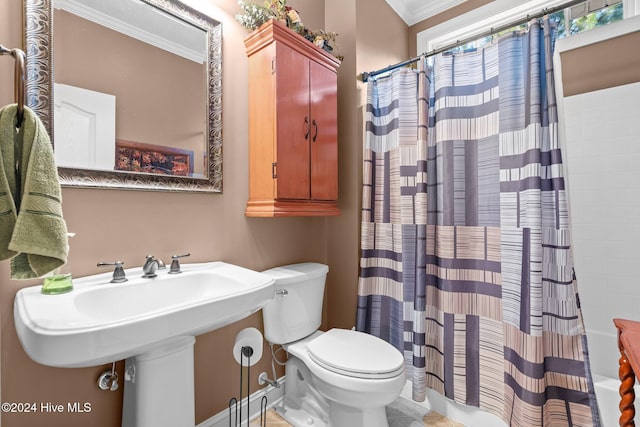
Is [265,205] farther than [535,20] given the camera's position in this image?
Yes

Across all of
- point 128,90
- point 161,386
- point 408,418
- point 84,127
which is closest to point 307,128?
Answer: point 128,90

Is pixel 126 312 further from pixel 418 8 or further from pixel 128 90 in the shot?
pixel 418 8

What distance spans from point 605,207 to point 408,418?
165 centimetres

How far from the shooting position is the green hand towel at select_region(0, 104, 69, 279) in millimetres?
620

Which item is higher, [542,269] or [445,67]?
[445,67]

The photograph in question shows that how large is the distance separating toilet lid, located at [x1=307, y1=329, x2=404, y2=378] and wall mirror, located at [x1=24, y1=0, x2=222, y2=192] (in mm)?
931

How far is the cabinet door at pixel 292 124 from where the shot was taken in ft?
4.59

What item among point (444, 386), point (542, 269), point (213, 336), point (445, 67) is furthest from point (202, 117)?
point (444, 386)

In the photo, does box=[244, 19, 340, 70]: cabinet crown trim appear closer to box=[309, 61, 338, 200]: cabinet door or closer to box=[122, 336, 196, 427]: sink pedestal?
box=[309, 61, 338, 200]: cabinet door

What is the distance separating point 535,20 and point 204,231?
176 centimetres

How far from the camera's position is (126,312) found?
94cm

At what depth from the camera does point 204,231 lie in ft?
4.35

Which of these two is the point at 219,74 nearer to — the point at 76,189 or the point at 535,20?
the point at 76,189

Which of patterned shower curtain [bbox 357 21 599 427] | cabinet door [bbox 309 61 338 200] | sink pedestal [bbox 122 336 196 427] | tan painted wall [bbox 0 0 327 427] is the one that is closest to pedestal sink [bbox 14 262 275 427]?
sink pedestal [bbox 122 336 196 427]
